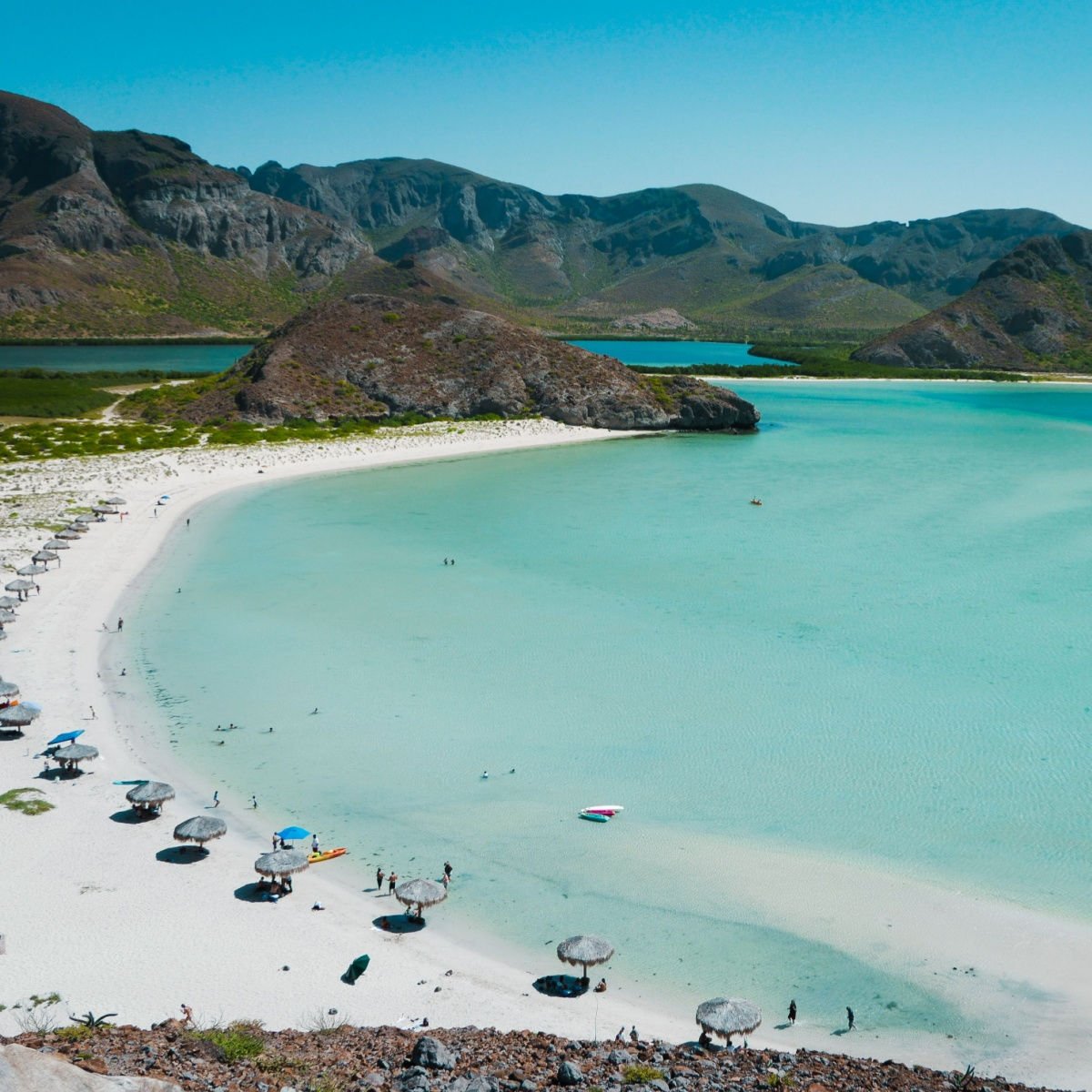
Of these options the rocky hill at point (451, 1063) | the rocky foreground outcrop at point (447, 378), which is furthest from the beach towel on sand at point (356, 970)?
the rocky foreground outcrop at point (447, 378)

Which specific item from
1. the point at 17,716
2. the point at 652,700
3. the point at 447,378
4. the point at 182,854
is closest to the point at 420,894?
the point at 182,854

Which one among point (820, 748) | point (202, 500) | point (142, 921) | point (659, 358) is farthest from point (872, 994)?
point (659, 358)

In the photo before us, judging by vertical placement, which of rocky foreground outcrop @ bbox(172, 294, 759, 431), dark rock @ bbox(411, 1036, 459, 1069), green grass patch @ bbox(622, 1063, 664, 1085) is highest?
rocky foreground outcrop @ bbox(172, 294, 759, 431)

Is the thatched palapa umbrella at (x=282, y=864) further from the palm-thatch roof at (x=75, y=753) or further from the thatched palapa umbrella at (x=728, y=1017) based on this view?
the thatched palapa umbrella at (x=728, y=1017)

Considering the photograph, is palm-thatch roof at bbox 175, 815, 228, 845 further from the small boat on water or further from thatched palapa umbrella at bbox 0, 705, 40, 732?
thatched palapa umbrella at bbox 0, 705, 40, 732

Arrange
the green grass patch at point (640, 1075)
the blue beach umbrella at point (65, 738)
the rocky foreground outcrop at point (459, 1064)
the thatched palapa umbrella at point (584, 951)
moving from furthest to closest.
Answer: the blue beach umbrella at point (65, 738) → the thatched palapa umbrella at point (584, 951) → the green grass patch at point (640, 1075) → the rocky foreground outcrop at point (459, 1064)

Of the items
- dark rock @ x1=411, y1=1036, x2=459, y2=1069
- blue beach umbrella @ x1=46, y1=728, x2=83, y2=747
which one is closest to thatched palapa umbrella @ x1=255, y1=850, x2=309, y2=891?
dark rock @ x1=411, y1=1036, x2=459, y2=1069
